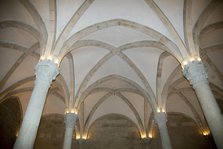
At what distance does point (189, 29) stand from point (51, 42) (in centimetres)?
591

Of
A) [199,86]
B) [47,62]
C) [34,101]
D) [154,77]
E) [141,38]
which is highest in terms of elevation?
[141,38]

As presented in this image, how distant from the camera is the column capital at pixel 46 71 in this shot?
6.98 metres

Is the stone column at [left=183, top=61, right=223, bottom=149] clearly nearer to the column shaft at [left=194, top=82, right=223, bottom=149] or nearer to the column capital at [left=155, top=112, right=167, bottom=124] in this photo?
the column shaft at [left=194, top=82, right=223, bottom=149]

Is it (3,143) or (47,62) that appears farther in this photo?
(3,143)

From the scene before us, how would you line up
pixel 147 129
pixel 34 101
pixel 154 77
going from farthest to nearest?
pixel 147 129 → pixel 154 77 → pixel 34 101

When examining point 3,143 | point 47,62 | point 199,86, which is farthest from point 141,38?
point 3,143

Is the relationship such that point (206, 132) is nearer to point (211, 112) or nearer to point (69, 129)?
point (211, 112)

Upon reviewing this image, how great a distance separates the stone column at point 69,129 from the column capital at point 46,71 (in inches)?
146

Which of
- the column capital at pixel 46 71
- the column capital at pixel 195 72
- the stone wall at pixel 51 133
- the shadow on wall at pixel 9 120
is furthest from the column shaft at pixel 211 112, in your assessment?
the shadow on wall at pixel 9 120

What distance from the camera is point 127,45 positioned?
11156mm

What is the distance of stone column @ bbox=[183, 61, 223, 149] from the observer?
6041mm

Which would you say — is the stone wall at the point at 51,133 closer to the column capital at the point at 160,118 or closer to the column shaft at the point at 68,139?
the column shaft at the point at 68,139

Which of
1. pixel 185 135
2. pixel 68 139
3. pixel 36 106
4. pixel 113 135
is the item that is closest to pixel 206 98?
pixel 36 106

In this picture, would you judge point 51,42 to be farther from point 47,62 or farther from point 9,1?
point 9,1
